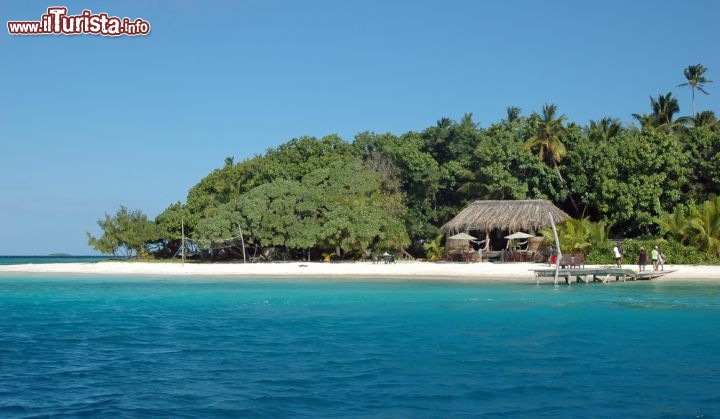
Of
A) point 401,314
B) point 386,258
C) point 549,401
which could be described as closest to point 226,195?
point 386,258

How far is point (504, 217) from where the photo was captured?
33438 mm

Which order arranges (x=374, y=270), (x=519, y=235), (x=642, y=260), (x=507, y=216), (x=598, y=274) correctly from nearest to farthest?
(x=598, y=274)
(x=642, y=260)
(x=374, y=270)
(x=519, y=235)
(x=507, y=216)

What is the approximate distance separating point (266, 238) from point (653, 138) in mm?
18846

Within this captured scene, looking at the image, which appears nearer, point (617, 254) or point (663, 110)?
point (617, 254)

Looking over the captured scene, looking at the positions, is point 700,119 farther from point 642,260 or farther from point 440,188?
point 642,260

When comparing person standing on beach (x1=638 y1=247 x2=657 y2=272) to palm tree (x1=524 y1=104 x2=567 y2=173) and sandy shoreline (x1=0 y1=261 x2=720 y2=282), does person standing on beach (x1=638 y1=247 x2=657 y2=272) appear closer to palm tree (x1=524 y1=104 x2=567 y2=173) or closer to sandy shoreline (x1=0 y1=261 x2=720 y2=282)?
sandy shoreline (x1=0 y1=261 x2=720 y2=282)

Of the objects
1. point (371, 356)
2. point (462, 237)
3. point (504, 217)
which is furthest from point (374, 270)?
point (371, 356)

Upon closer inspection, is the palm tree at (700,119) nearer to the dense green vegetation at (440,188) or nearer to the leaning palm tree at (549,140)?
the dense green vegetation at (440,188)

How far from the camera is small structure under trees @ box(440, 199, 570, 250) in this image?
A: 32656 mm

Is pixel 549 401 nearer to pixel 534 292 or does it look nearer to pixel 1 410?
pixel 1 410

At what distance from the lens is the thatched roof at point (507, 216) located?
107ft

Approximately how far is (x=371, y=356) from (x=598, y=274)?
50.8 ft

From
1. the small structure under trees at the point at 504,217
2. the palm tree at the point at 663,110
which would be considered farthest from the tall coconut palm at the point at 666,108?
the small structure under trees at the point at 504,217

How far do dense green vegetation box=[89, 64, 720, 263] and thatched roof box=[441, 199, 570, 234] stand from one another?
6.02 feet
